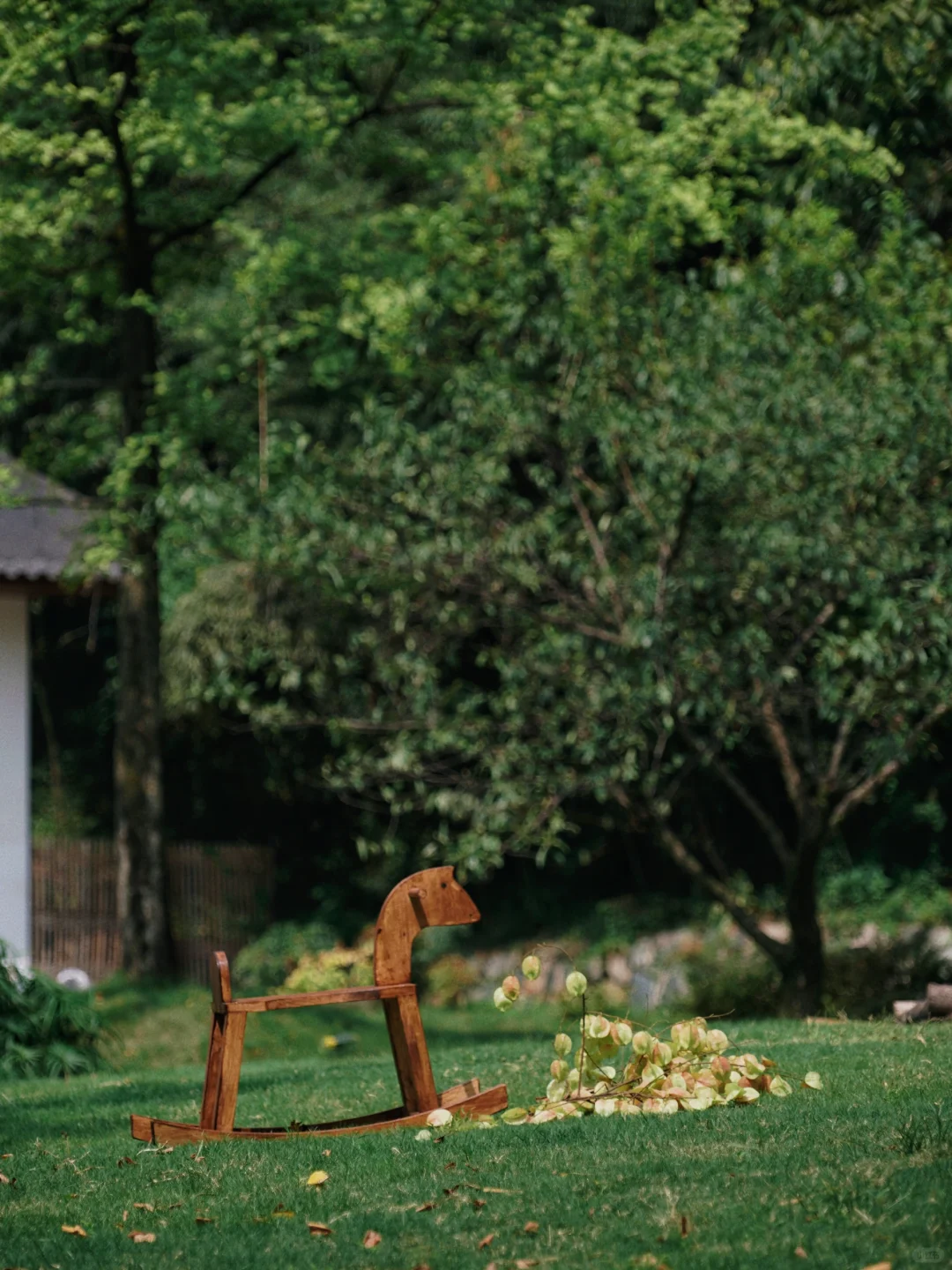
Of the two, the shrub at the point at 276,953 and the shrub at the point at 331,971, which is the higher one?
the shrub at the point at 331,971

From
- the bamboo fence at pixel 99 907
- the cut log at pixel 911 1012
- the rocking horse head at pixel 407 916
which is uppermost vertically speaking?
the rocking horse head at pixel 407 916

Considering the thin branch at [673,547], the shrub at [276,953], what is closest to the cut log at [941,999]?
the thin branch at [673,547]

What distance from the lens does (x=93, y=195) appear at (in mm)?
13984

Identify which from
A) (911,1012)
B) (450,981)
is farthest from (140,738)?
(911,1012)

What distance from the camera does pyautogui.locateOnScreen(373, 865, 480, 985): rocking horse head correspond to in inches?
219

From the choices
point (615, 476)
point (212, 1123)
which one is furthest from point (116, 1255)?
point (615, 476)

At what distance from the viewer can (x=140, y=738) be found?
47.2 ft

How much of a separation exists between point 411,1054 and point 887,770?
198 inches

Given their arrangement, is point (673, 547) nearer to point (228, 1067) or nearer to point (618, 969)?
point (228, 1067)

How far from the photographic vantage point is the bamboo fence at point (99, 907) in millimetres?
16188

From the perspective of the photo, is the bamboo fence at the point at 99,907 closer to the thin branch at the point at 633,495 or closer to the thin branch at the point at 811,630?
the thin branch at the point at 633,495

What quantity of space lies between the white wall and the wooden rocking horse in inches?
335

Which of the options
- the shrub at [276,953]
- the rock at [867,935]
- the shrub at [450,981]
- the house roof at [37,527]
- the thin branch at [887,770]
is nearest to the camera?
the thin branch at [887,770]

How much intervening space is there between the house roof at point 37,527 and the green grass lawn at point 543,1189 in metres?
7.28
